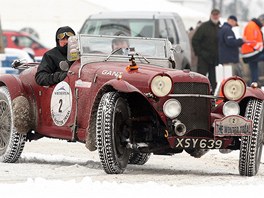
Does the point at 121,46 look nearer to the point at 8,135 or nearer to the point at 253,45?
the point at 8,135

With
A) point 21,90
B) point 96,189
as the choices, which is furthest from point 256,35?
point 96,189

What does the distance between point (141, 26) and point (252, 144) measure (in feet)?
38.9

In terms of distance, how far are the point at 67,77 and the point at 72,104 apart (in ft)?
1.10

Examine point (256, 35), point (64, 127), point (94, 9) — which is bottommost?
point (94, 9)

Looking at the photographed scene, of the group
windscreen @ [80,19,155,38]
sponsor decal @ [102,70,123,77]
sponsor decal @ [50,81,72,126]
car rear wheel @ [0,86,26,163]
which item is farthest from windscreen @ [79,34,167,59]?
windscreen @ [80,19,155,38]

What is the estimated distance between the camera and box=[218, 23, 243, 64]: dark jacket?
23.7 m

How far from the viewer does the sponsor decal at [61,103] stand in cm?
1161

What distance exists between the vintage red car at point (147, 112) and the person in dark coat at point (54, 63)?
92 millimetres

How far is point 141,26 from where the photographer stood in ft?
73.5

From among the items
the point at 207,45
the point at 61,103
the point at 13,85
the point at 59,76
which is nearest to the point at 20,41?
the point at 207,45

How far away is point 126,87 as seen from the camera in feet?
34.1

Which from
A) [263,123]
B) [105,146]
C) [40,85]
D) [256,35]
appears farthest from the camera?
[256,35]

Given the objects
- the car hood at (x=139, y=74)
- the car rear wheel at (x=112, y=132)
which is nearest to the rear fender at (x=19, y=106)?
the car hood at (x=139, y=74)

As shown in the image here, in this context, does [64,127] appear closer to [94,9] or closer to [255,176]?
[255,176]
